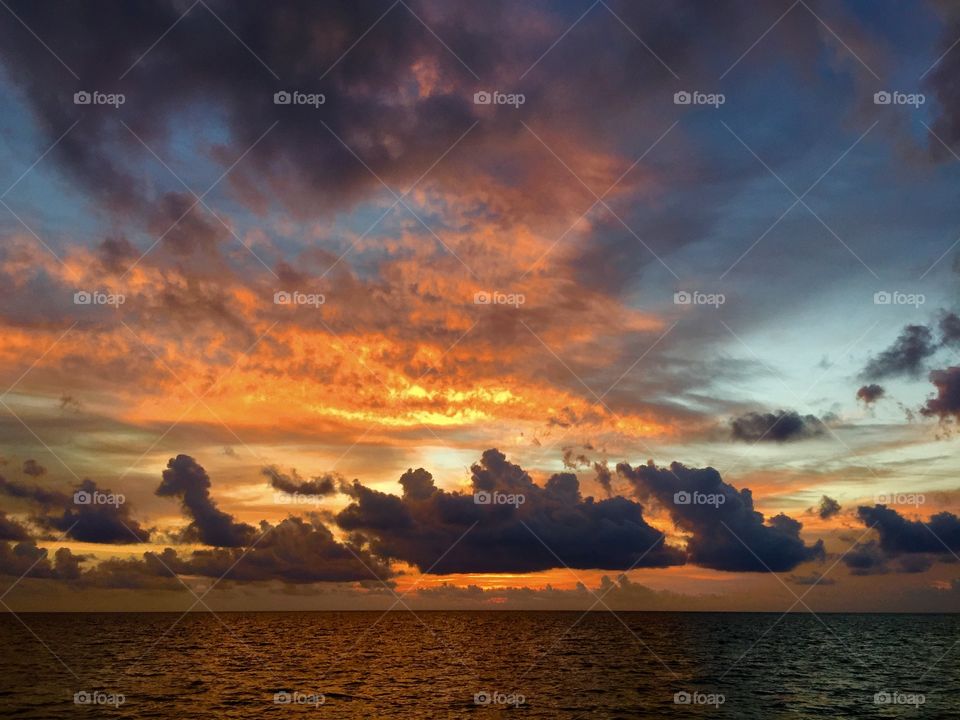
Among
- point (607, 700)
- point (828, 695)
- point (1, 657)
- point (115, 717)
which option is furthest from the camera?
point (1, 657)

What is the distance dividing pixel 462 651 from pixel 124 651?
45021 millimetres

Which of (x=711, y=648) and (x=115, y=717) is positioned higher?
(x=115, y=717)

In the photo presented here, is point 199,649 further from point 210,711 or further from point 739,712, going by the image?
point 739,712

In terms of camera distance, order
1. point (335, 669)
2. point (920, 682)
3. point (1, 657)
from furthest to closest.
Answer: point (1, 657)
point (335, 669)
point (920, 682)

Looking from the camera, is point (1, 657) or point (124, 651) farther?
point (124, 651)

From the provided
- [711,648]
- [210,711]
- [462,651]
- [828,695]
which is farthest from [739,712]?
[711,648]

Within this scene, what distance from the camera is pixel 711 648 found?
11712 cm

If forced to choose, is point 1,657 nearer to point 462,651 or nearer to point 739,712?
point 462,651

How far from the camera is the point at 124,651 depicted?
3976 inches

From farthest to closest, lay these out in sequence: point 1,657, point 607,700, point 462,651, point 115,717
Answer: point 462,651 → point 1,657 → point 607,700 → point 115,717

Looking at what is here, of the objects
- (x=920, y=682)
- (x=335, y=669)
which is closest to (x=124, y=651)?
(x=335, y=669)

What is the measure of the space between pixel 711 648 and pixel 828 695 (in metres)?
57.8

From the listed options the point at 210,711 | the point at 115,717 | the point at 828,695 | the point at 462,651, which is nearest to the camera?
the point at 115,717

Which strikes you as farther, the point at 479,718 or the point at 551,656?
the point at 551,656
